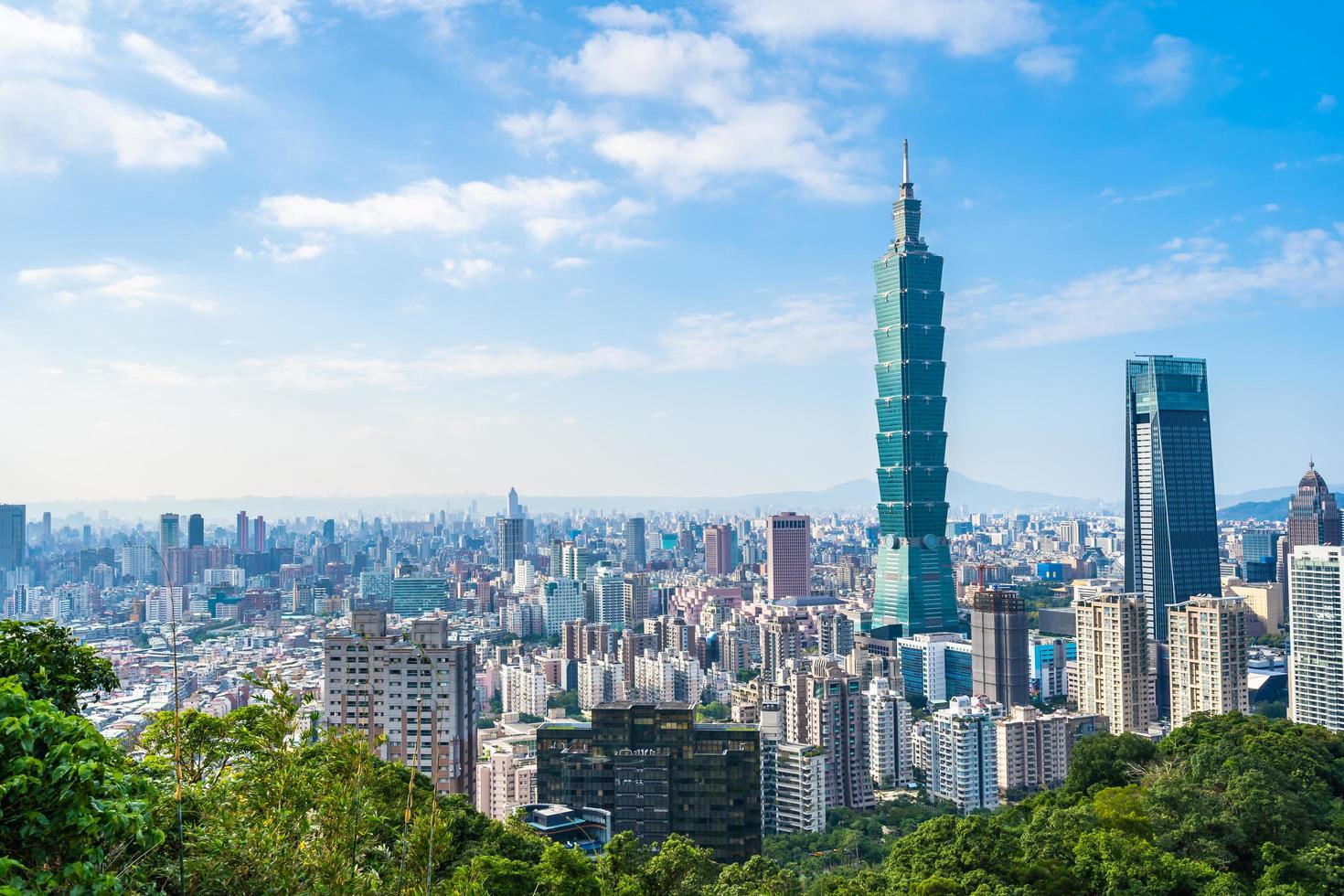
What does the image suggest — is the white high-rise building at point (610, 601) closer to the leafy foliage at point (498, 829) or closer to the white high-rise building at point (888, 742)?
the white high-rise building at point (888, 742)

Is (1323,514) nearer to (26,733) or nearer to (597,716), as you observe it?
(597,716)

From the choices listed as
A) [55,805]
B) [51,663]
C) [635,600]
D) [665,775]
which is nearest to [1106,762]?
[665,775]

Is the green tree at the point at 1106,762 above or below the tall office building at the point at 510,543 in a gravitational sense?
below

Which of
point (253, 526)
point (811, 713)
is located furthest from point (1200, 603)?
point (253, 526)

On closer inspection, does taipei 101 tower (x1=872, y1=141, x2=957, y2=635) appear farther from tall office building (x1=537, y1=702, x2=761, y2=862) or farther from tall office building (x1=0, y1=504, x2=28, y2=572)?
tall office building (x1=0, y1=504, x2=28, y2=572)

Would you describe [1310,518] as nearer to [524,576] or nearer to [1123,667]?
[1123,667]

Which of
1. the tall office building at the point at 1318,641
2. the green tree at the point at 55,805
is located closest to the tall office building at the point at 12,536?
the tall office building at the point at 1318,641
